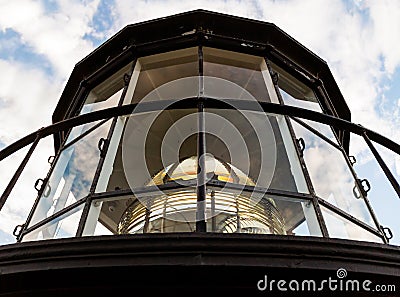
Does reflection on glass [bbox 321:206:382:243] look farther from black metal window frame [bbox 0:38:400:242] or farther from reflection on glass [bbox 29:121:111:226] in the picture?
reflection on glass [bbox 29:121:111:226]

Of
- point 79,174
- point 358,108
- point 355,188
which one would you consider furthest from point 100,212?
point 358,108

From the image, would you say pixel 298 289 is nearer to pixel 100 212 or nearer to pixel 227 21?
pixel 100 212

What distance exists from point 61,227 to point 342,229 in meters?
1.53

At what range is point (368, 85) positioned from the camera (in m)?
5.14

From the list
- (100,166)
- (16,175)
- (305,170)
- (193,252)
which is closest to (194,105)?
(100,166)

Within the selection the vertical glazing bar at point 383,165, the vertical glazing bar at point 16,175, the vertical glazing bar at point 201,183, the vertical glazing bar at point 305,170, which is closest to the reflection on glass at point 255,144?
the vertical glazing bar at point 305,170

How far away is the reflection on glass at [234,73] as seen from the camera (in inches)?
149

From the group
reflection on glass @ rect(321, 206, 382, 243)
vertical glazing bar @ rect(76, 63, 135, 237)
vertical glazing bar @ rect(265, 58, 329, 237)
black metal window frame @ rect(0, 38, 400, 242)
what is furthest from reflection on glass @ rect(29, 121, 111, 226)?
reflection on glass @ rect(321, 206, 382, 243)

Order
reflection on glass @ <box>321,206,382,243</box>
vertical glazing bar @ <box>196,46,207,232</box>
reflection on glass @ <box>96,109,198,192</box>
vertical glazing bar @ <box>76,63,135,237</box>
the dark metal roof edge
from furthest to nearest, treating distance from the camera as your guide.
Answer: reflection on glass @ <box>96,109,198,192</box>
reflection on glass @ <box>321,206,382,243</box>
vertical glazing bar @ <box>76,63,135,237</box>
vertical glazing bar @ <box>196,46,207,232</box>
the dark metal roof edge

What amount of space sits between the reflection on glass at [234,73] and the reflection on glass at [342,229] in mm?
1346

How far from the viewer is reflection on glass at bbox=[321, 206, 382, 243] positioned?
8.31ft

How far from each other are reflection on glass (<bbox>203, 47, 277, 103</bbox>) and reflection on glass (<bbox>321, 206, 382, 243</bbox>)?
135cm

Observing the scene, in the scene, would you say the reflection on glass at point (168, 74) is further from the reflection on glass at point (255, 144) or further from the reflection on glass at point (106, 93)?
the reflection on glass at point (255, 144)

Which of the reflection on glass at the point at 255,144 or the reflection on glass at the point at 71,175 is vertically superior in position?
the reflection on glass at the point at 255,144
